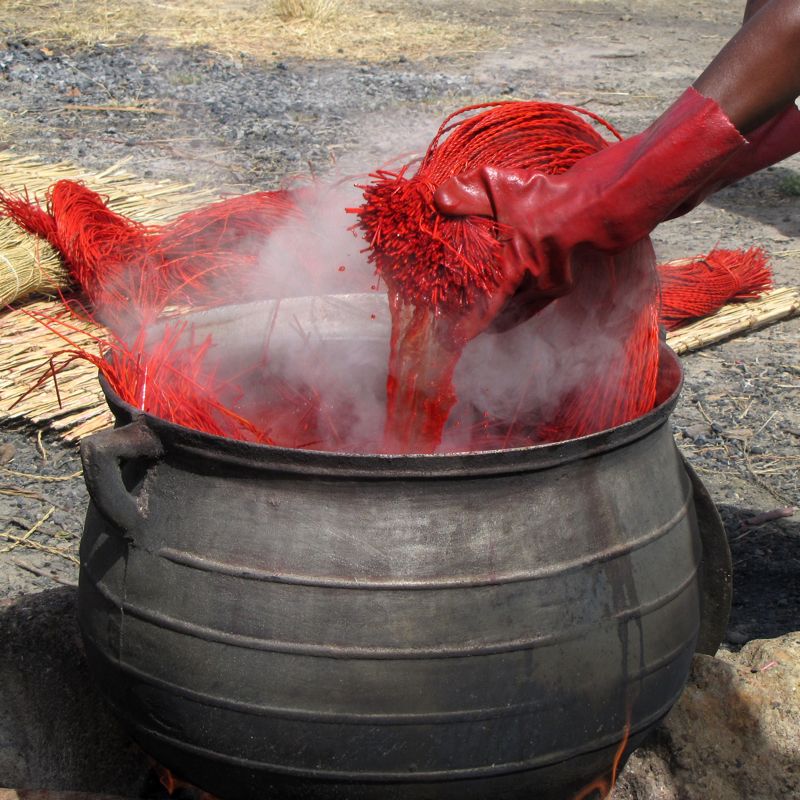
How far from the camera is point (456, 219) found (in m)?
1.76

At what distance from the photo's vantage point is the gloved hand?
159cm

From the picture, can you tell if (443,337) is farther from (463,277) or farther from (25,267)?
(25,267)

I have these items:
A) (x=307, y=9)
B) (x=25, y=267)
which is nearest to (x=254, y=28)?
(x=307, y=9)

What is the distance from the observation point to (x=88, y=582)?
1953 millimetres

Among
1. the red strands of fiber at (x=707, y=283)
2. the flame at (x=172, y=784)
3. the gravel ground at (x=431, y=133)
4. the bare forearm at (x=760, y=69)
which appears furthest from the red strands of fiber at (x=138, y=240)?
the bare forearm at (x=760, y=69)

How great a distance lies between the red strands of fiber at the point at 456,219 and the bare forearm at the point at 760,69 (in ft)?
1.15

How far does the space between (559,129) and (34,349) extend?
3.14 metres

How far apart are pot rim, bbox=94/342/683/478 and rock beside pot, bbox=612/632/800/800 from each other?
82 centimetres

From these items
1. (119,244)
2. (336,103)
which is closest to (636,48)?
(336,103)

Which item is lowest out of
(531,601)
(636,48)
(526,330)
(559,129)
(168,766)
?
(636,48)

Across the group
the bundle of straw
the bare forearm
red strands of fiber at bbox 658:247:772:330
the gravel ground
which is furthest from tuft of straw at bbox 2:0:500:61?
the bare forearm

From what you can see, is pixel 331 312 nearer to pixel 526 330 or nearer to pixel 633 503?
pixel 526 330

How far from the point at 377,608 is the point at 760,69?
1.00 meters

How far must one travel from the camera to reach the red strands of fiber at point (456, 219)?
175cm
